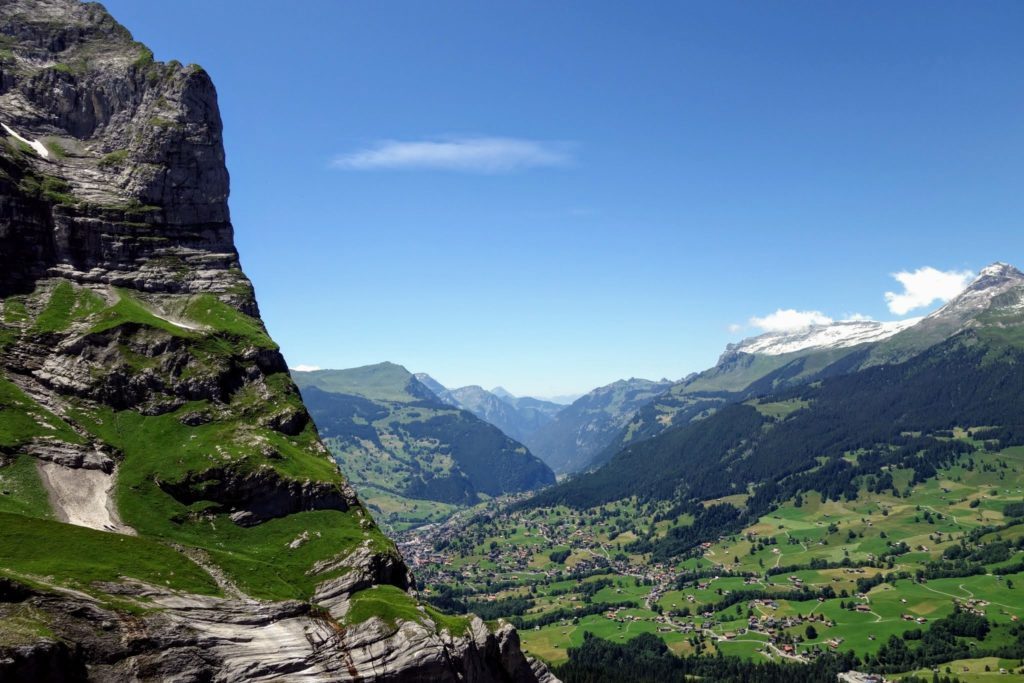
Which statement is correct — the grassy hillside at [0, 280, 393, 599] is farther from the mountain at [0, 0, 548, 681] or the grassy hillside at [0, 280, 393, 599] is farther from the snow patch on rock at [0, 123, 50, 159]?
the snow patch on rock at [0, 123, 50, 159]

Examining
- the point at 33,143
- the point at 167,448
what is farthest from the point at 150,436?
the point at 33,143

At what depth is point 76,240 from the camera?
5797 inches

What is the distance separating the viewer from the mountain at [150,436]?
244ft

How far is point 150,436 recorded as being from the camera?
117 metres

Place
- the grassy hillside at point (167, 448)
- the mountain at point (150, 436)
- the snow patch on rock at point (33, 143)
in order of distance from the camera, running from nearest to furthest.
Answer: the mountain at point (150, 436) → the grassy hillside at point (167, 448) → the snow patch on rock at point (33, 143)

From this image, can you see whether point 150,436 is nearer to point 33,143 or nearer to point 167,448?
point 167,448

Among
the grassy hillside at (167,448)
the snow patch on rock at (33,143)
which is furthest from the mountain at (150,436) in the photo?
the snow patch on rock at (33,143)

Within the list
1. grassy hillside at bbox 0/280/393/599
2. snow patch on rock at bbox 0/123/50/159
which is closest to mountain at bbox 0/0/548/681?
grassy hillside at bbox 0/280/393/599

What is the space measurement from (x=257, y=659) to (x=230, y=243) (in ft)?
397

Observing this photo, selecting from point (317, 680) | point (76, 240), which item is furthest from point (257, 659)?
point (76, 240)

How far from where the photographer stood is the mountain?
74.3m

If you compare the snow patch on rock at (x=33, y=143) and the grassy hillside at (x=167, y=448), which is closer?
Answer: the grassy hillside at (x=167, y=448)

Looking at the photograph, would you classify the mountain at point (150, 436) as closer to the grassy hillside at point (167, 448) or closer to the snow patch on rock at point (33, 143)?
the grassy hillside at point (167, 448)

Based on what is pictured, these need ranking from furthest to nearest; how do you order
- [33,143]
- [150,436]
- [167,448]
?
1. [33,143]
2. [150,436]
3. [167,448]
